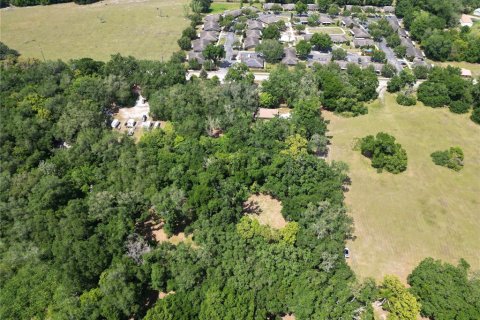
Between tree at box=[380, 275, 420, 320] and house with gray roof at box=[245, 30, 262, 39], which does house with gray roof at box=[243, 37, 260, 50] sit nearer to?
house with gray roof at box=[245, 30, 262, 39]

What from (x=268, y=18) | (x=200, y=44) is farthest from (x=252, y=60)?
(x=268, y=18)

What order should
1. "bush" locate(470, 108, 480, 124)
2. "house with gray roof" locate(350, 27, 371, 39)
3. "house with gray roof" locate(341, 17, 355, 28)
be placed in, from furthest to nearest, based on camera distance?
"house with gray roof" locate(341, 17, 355, 28) < "house with gray roof" locate(350, 27, 371, 39) < "bush" locate(470, 108, 480, 124)

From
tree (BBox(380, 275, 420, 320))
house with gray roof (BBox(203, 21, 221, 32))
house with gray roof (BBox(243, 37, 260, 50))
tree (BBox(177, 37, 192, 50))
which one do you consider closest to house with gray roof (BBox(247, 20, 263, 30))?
house with gray roof (BBox(243, 37, 260, 50))

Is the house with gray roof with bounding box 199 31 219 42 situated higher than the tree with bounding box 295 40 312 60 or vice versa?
the house with gray roof with bounding box 199 31 219 42

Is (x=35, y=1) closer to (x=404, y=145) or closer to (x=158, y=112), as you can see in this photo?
(x=158, y=112)

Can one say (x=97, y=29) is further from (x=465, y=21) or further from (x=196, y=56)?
(x=465, y=21)

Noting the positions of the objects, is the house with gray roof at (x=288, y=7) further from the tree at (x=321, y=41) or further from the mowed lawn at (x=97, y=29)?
the mowed lawn at (x=97, y=29)

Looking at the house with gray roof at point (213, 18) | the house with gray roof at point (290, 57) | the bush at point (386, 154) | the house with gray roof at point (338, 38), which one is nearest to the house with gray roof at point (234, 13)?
the house with gray roof at point (213, 18)

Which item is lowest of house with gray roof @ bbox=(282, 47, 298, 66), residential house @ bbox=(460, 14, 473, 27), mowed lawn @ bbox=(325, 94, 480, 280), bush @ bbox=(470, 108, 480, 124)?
mowed lawn @ bbox=(325, 94, 480, 280)
